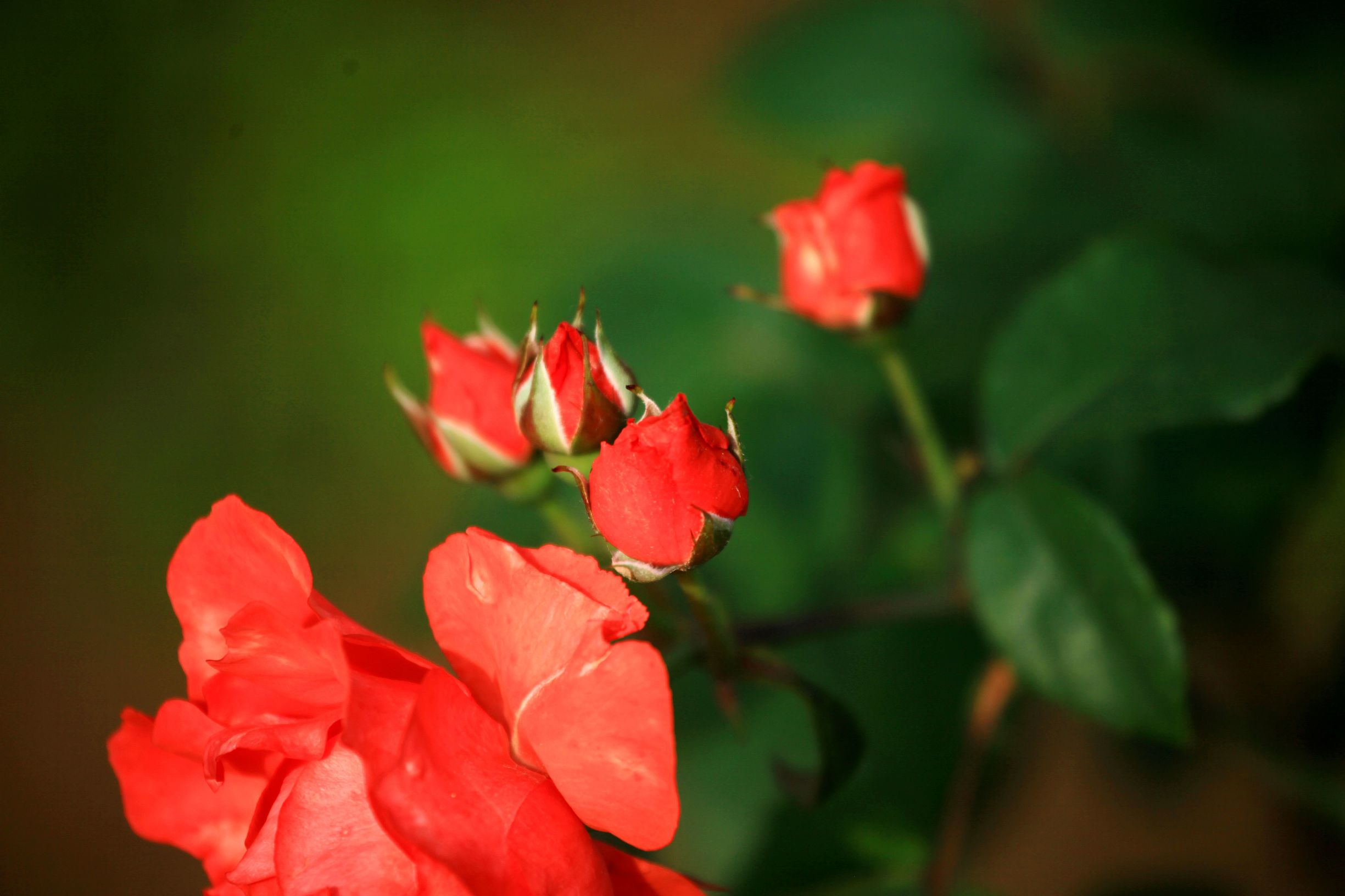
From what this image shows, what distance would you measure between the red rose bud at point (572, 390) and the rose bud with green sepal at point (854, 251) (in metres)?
0.10

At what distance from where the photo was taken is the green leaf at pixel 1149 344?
1.31ft

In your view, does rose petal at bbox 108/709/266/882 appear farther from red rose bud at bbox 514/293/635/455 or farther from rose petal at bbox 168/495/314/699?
red rose bud at bbox 514/293/635/455

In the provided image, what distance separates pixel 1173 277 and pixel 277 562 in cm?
37

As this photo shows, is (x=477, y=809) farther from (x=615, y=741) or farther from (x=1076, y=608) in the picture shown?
(x=1076, y=608)

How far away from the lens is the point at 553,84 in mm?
1076

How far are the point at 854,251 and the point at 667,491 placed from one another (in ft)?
0.51

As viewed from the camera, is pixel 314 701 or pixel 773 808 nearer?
pixel 314 701

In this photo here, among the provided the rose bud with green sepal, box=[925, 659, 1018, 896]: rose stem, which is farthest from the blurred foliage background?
the rose bud with green sepal

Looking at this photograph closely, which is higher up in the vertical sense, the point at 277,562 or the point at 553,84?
the point at 553,84

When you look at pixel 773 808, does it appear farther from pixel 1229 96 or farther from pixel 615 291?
pixel 1229 96

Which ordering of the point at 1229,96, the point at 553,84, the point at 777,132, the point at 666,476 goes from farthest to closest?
1. the point at 553,84
2. the point at 777,132
3. the point at 1229,96
4. the point at 666,476

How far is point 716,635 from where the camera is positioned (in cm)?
35

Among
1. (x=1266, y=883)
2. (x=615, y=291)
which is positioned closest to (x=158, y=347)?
(x=615, y=291)

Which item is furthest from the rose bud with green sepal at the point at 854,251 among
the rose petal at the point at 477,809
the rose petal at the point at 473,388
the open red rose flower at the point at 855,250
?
the rose petal at the point at 477,809
